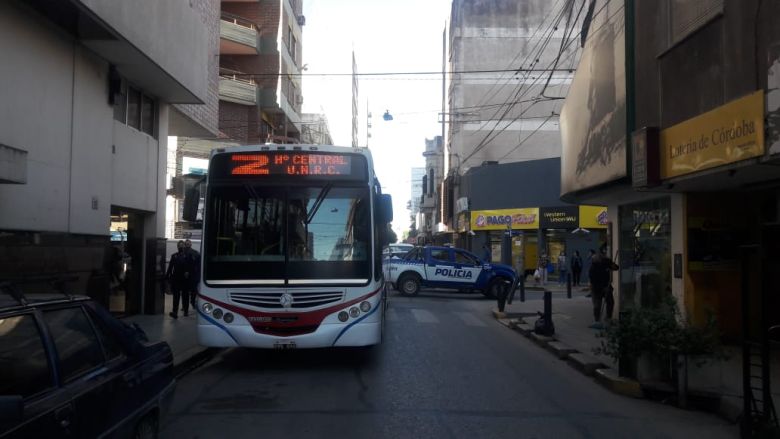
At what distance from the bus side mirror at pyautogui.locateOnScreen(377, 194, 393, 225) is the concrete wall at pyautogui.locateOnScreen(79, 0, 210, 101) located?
5.08m

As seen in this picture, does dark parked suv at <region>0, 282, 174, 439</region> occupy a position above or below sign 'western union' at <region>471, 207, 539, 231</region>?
below

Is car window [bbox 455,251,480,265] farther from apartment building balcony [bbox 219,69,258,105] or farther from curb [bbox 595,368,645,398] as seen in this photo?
curb [bbox 595,368,645,398]

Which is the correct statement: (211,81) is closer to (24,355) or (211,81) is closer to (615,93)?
(615,93)

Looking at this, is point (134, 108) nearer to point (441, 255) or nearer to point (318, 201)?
point (318, 201)

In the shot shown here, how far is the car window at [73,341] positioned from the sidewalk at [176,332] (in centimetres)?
515

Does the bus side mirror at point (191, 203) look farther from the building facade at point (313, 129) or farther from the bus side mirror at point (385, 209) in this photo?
the building facade at point (313, 129)

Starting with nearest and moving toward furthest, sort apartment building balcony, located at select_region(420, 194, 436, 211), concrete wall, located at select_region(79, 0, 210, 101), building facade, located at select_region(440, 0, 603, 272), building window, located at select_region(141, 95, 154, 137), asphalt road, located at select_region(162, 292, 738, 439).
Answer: asphalt road, located at select_region(162, 292, 738, 439) → concrete wall, located at select_region(79, 0, 210, 101) → building window, located at select_region(141, 95, 154, 137) → building facade, located at select_region(440, 0, 603, 272) → apartment building balcony, located at select_region(420, 194, 436, 211)

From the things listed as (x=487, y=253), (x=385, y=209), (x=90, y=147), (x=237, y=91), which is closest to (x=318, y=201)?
(x=385, y=209)

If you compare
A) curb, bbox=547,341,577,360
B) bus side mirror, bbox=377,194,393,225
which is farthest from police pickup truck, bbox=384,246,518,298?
bus side mirror, bbox=377,194,393,225

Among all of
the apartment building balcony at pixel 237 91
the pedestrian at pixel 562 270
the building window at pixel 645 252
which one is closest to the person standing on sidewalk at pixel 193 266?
the building window at pixel 645 252

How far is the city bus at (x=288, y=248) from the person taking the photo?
9.01 meters

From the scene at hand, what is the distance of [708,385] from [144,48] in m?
10.4

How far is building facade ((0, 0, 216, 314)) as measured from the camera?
378 inches

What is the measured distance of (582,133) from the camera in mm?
14938
